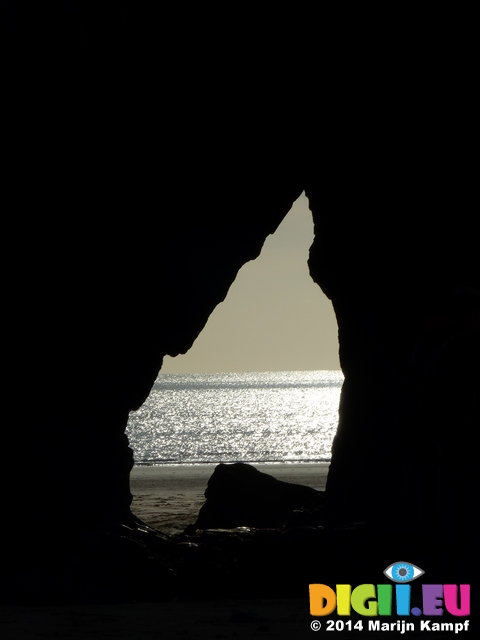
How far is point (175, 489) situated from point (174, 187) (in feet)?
50.0

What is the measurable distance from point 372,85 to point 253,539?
6.84 metres

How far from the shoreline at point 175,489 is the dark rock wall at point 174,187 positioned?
4.13m

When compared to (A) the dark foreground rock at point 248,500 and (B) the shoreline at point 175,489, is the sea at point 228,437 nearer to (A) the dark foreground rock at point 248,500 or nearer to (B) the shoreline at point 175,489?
(B) the shoreline at point 175,489

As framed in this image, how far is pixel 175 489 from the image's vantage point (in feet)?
79.7

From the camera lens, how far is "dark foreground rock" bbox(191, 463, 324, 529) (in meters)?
13.5

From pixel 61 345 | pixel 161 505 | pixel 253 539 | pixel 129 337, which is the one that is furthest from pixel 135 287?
pixel 161 505

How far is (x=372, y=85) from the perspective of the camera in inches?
436

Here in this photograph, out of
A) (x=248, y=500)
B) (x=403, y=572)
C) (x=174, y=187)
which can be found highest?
(x=174, y=187)

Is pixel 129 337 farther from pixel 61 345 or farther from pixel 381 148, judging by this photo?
pixel 381 148

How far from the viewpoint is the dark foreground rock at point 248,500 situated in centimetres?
1346

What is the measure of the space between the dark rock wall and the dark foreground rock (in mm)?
1712

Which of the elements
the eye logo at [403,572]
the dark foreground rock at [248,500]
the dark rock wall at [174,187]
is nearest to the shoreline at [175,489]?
A: the dark foreground rock at [248,500]

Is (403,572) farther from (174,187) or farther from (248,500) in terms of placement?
(248,500)

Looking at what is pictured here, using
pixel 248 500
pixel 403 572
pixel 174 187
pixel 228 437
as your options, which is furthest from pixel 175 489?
pixel 228 437
